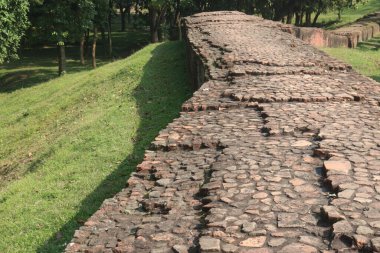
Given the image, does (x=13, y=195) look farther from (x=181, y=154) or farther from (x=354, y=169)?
(x=354, y=169)

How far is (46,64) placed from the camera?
26.1m

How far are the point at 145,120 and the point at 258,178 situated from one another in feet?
19.1

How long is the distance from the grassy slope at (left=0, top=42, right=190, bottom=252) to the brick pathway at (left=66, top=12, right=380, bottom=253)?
1860 mm

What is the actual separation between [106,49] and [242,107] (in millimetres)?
25060

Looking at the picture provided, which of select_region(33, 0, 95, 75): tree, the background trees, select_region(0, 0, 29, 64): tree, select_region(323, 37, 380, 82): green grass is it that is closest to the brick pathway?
select_region(323, 37, 380, 82): green grass

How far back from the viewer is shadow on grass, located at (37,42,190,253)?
5609 millimetres

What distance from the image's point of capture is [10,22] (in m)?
16.6

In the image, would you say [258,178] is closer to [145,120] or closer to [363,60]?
[145,120]

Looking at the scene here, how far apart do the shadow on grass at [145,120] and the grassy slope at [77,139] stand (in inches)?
0.6

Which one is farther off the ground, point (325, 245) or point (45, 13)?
point (45, 13)

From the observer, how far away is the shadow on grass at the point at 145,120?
5.61 m

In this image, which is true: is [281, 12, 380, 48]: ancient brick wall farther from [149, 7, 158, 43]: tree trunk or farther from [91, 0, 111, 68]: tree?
[91, 0, 111, 68]: tree

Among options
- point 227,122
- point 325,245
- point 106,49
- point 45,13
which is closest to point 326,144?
point 227,122

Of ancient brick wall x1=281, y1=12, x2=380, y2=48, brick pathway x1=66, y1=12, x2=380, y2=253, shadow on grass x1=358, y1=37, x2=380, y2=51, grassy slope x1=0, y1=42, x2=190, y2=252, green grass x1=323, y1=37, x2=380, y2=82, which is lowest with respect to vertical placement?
grassy slope x1=0, y1=42, x2=190, y2=252
